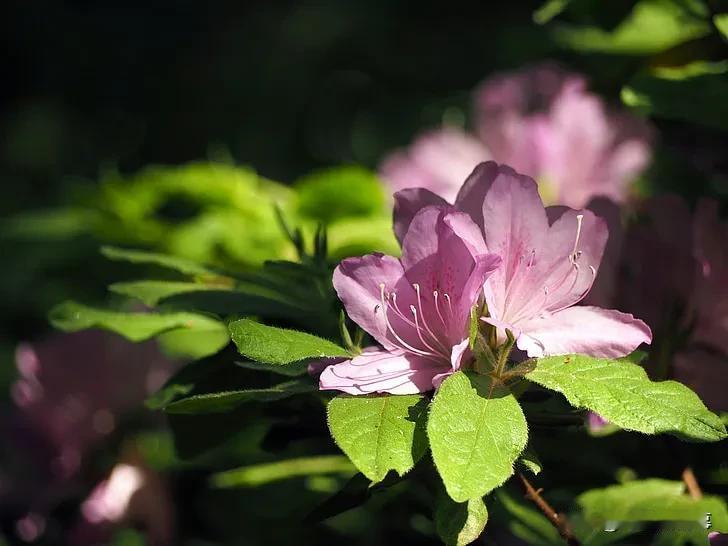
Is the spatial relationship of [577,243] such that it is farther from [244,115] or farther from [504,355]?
[244,115]

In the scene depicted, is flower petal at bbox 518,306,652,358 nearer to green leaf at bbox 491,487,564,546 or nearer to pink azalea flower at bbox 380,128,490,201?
green leaf at bbox 491,487,564,546

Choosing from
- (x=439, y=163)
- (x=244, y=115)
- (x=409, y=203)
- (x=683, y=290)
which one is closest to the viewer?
(x=409, y=203)

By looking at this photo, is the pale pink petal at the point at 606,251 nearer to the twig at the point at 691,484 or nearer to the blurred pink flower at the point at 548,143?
the twig at the point at 691,484

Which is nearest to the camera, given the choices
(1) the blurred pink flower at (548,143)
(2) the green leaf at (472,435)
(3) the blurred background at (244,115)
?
(2) the green leaf at (472,435)

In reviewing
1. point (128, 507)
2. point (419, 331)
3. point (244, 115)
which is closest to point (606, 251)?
point (419, 331)

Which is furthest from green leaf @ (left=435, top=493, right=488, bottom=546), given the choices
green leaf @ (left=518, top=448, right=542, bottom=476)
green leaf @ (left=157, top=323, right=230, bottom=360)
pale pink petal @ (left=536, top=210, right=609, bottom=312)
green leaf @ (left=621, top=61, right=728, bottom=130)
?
green leaf @ (left=157, top=323, right=230, bottom=360)

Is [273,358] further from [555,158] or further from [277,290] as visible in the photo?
[555,158]

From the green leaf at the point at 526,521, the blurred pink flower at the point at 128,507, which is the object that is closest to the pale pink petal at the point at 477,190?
the green leaf at the point at 526,521
